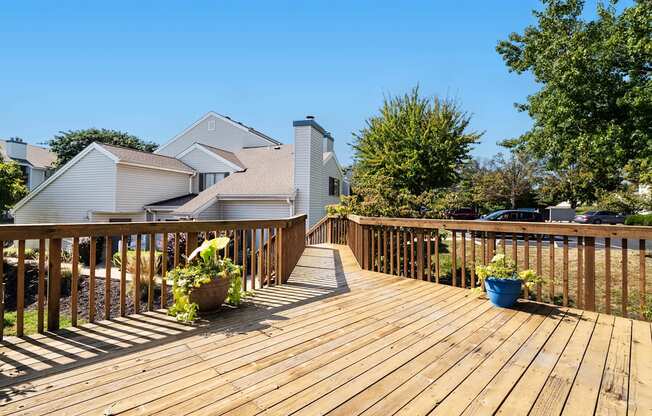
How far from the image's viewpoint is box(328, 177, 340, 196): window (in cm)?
1712

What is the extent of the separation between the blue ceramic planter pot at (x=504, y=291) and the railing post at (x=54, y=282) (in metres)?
4.33

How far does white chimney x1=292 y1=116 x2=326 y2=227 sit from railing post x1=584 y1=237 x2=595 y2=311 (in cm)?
1101

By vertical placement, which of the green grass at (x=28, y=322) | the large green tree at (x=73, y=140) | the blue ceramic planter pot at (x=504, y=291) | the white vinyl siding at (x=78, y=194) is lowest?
the green grass at (x=28, y=322)

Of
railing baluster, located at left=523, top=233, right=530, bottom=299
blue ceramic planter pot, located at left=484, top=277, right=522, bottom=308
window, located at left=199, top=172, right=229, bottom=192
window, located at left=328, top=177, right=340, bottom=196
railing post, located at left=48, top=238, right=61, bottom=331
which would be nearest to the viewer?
railing post, located at left=48, top=238, right=61, bottom=331

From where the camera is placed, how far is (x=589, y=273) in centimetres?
359

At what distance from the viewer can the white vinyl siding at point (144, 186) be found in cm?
1482

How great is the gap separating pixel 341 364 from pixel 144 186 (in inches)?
637

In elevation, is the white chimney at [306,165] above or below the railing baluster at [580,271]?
above

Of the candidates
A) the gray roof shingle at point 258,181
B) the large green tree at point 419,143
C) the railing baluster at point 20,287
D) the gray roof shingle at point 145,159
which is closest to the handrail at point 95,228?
the railing baluster at point 20,287

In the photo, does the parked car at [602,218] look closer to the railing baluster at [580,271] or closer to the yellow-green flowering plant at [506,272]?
the railing baluster at [580,271]

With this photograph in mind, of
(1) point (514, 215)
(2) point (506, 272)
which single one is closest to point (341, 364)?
(2) point (506, 272)

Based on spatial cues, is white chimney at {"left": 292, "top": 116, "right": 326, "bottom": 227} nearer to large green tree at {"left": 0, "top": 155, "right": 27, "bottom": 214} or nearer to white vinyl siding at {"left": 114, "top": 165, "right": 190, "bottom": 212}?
white vinyl siding at {"left": 114, "top": 165, "right": 190, "bottom": 212}

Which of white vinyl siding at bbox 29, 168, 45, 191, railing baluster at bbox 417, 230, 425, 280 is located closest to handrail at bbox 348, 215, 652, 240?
railing baluster at bbox 417, 230, 425, 280

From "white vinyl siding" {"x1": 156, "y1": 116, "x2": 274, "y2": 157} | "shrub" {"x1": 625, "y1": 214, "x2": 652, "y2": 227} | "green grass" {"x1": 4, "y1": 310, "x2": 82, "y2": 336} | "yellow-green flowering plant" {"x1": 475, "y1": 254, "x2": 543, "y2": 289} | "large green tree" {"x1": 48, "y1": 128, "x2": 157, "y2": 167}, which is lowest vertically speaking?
"green grass" {"x1": 4, "y1": 310, "x2": 82, "y2": 336}
